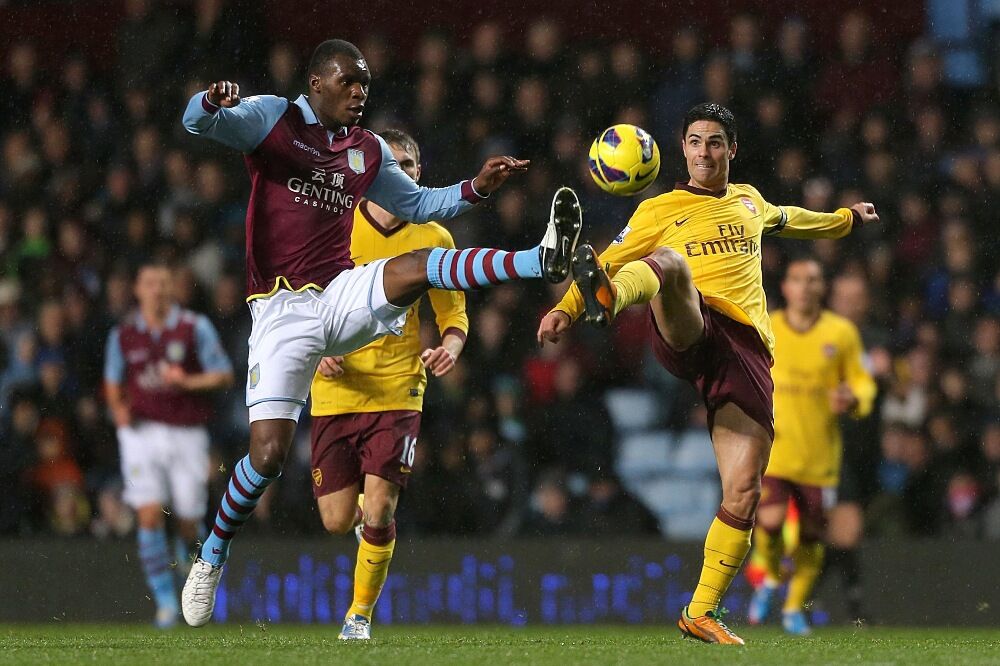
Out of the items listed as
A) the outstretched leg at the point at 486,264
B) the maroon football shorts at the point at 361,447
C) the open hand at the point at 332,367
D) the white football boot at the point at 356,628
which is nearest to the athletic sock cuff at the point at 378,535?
the maroon football shorts at the point at 361,447


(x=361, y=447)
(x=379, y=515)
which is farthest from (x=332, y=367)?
(x=379, y=515)

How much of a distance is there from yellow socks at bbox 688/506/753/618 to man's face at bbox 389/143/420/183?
2.10 metres

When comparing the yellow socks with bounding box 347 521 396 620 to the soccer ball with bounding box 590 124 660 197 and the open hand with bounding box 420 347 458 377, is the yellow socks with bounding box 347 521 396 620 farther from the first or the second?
the soccer ball with bounding box 590 124 660 197

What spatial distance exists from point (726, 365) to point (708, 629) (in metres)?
0.99

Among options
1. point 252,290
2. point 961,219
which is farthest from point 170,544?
point 961,219

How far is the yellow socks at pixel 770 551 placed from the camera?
891 cm

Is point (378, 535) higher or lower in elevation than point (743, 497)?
lower

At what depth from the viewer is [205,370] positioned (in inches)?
370

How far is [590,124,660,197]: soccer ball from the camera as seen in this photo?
20.2ft

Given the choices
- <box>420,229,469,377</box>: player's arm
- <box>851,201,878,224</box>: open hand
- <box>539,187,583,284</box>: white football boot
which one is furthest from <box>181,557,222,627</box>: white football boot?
<box>851,201,878,224</box>: open hand

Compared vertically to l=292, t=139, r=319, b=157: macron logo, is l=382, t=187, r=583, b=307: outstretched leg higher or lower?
lower

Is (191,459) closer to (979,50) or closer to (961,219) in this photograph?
(961,219)

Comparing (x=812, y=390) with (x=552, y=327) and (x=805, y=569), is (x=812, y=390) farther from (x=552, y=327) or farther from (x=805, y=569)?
(x=552, y=327)

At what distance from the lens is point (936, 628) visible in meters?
9.33
